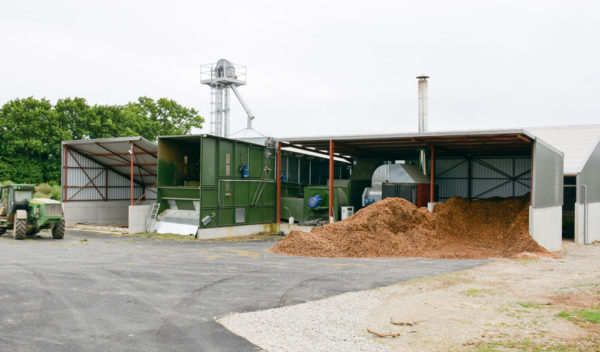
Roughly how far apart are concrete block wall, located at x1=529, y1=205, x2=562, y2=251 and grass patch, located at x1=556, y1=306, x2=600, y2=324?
9.84 metres

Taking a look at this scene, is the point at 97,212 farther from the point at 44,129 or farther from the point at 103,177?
the point at 44,129

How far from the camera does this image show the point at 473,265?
14844 millimetres

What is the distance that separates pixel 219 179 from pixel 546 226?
14.1 m

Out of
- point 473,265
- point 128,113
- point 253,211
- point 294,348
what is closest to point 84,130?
point 128,113

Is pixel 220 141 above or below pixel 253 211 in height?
above

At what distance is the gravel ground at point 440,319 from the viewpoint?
714 cm

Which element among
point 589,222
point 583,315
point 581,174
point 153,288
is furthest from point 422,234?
point 589,222

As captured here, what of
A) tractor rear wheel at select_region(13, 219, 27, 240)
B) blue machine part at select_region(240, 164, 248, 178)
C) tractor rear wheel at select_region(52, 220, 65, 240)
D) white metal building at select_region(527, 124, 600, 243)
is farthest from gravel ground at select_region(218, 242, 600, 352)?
white metal building at select_region(527, 124, 600, 243)

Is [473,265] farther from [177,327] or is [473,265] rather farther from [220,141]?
[220,141]

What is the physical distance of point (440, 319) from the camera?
8.46m

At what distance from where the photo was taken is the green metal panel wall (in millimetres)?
22047

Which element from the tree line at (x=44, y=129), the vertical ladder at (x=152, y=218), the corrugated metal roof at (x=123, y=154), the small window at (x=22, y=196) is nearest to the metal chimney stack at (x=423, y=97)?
the corrugated metal roof at (x=123, y=154)

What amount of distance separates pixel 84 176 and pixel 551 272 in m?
24.0

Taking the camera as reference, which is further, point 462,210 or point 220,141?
point 220,141
